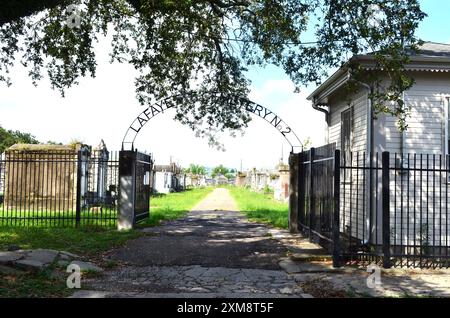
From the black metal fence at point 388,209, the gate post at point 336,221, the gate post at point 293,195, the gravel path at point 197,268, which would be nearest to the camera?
the gravel path at point 197,268

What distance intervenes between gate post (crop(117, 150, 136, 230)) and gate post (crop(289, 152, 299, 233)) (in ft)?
16.1

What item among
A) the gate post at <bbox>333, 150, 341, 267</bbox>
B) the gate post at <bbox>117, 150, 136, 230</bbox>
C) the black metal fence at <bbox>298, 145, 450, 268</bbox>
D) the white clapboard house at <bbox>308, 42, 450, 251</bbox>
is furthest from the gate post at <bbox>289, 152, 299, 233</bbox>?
the gate post at <bbox>333, 150, 341, 267</bbox>

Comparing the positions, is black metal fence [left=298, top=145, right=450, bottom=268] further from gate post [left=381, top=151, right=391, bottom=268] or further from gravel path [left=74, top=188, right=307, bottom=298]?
gravel path [left=74, top=188, right=307, bottom=298]

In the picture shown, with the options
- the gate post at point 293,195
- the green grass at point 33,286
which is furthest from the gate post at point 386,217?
the green grass at point 33,286

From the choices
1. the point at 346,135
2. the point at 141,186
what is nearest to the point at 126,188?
the point at 141,186

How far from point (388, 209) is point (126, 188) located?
776 cm

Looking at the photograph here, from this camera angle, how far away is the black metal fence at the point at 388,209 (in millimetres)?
8969

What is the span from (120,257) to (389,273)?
209 inches

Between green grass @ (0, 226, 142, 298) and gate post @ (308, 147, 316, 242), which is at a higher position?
gate post @ (308, 147, 316, 242)

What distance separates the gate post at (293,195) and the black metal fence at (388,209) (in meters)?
2.13

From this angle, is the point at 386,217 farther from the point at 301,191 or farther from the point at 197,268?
the point at 301,191

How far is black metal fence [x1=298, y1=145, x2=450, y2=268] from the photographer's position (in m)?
8.97

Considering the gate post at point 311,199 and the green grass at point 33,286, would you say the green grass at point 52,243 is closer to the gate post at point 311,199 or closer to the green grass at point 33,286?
the green grass at point 33,286

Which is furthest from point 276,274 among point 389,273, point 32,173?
point 32,173
